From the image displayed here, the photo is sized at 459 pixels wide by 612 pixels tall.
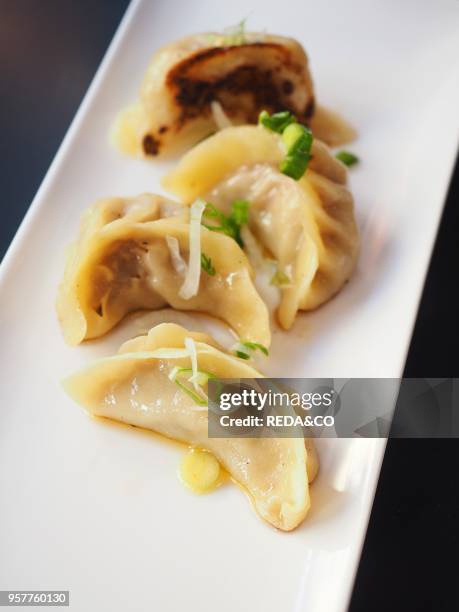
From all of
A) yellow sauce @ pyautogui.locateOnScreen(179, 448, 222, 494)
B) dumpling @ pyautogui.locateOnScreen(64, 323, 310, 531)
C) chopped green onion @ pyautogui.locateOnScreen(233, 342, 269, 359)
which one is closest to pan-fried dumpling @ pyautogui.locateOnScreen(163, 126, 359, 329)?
chopped green onion @ pyautogui.locateOnScreen(233, 342, 269, 359)

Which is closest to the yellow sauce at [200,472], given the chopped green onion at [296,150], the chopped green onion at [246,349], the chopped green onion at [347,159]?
the chopped green onion at [246,349]

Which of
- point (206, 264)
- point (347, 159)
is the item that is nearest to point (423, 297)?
point (347, 159)

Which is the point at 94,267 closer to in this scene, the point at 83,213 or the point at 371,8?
the point at 83,213

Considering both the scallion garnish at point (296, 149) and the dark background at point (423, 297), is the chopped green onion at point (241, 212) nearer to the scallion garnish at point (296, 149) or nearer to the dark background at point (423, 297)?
the scallion garnish at point (296, 149)

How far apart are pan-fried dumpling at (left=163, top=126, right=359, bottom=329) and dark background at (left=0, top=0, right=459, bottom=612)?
0.36m

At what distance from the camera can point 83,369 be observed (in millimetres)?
2424

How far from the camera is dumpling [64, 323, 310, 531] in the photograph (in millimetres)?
2270

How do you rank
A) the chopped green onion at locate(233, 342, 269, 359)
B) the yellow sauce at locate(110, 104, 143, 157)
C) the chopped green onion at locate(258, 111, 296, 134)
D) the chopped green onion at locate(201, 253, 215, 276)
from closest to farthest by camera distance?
the chopped green onion at locate(233, 342, 269, 359) → the chopped green onion at locate(201, 253, 215, 276) → the chopped green onion at locate(258, 111, 296, 134) → the yellow sauce at locate(110, 104, 143, 157)

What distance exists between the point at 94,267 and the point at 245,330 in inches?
20.1

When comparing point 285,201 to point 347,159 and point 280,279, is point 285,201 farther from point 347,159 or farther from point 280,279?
point 347,159

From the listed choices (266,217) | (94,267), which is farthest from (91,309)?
(266,217)

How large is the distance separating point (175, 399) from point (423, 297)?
98 cm

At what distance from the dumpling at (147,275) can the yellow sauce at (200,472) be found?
449 millimetres
